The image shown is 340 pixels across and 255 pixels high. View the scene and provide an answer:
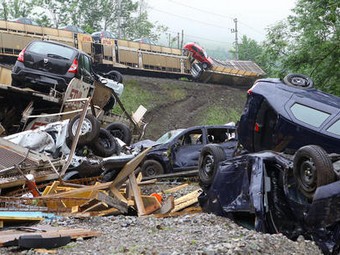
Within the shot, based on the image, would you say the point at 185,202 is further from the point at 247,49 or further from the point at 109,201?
the point at 247,49

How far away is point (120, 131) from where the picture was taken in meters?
15.1

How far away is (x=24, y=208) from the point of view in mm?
7578

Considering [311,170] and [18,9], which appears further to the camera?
[18,9]

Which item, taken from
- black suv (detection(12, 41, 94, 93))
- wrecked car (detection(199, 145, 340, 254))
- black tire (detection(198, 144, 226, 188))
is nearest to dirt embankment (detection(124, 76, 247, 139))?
black suv (detection(12, 41, 94, 93))

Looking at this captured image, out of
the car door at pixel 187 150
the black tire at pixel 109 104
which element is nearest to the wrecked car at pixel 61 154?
the car door at pixel 187 150

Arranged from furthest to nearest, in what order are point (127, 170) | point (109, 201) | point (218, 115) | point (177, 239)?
point (218, 115), point (127, 170), point (109, 201), point (177, 239)

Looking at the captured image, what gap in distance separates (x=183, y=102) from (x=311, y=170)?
69.9 ft

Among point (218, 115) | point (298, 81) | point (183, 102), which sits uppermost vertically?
point (298, 81)

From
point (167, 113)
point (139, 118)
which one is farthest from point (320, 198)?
point (167, 113)

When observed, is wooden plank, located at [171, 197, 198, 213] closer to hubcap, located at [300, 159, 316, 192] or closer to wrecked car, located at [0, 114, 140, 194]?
wrecked car, located at [0, 114, 140, 194]

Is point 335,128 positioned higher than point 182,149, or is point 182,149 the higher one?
point 335,128

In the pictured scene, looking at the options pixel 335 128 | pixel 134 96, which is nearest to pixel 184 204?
pixel 335 128

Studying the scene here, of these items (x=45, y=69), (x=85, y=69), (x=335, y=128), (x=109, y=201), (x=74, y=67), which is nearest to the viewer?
(x=335, y=128)

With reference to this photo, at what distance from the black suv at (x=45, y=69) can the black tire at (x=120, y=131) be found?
6.38 ft
